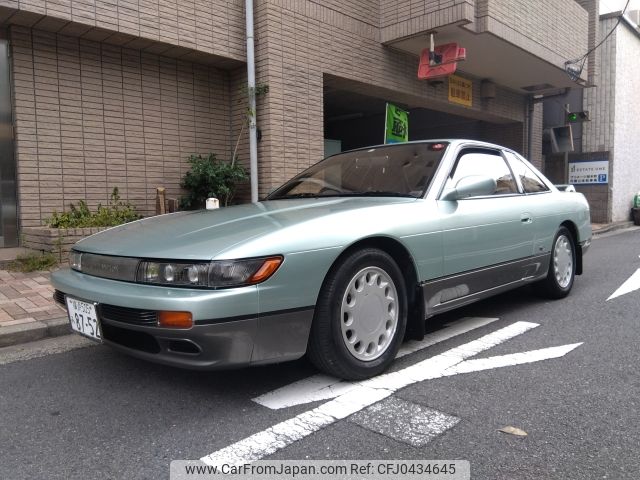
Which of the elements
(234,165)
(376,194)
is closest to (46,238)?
(234,165)

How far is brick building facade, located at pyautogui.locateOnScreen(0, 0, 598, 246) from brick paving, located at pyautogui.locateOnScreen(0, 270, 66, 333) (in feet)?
3.48

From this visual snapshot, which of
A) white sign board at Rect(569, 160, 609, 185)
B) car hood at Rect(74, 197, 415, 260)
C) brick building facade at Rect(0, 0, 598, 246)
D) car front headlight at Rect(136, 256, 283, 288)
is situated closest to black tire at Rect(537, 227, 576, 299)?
car hood at Rect(74, 197, 415, 260)

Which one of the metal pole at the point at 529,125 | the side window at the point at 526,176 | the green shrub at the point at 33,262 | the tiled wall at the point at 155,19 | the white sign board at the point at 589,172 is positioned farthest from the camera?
the white sign board at the point at 589,172

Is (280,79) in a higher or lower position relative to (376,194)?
higher

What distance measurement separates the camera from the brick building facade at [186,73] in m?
6.09

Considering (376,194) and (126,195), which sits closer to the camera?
(376,194)

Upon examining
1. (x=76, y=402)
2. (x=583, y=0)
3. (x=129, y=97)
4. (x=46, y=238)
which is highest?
(x=583, y=0)

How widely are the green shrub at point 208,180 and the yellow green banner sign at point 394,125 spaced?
3237 mm

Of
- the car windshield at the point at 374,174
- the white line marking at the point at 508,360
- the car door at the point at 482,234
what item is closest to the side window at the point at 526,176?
Answer: the car door at the point at 482,234

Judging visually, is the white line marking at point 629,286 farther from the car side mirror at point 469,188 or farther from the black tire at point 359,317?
the black tire at point 359,317

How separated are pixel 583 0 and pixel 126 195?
12.5 metres

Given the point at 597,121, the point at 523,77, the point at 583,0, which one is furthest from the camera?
the point at 597,121

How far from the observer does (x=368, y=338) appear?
2857 mm

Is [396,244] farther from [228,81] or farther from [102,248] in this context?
[228,81]
